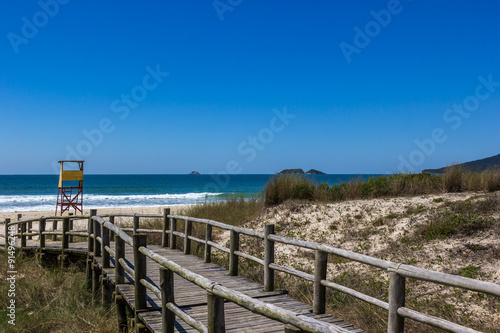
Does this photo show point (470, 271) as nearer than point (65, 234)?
Yes

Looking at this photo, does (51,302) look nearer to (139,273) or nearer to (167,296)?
(139,273)

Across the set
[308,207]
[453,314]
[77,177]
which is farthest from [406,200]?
[77,177]

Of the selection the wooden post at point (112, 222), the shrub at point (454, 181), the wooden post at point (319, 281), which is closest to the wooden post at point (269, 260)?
the wooden post at point (319, 281)

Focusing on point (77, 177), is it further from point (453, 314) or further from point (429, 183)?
point (453, 314)

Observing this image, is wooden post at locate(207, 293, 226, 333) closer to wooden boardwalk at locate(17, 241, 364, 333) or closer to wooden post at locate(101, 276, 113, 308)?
wooden boardwalk at locate(17, 241, 364, 333)

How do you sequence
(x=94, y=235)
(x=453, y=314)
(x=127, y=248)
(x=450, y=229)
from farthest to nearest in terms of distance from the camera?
(x=127, y=248), (x=450, y=229), (x=94, y=235), (x=453, y=314)

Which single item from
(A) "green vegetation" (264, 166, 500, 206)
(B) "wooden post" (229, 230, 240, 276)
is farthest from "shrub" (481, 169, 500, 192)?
(B) "wooden post" (229, 230, 240, 276)

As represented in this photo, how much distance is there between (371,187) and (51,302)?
1231cm

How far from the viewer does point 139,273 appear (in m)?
6.08

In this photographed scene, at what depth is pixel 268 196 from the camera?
17.0m

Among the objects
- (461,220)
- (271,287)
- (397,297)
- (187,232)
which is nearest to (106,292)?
(187,232)

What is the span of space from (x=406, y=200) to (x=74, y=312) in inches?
446

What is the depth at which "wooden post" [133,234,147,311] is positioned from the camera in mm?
6012

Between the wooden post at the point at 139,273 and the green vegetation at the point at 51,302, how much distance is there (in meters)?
1.61
